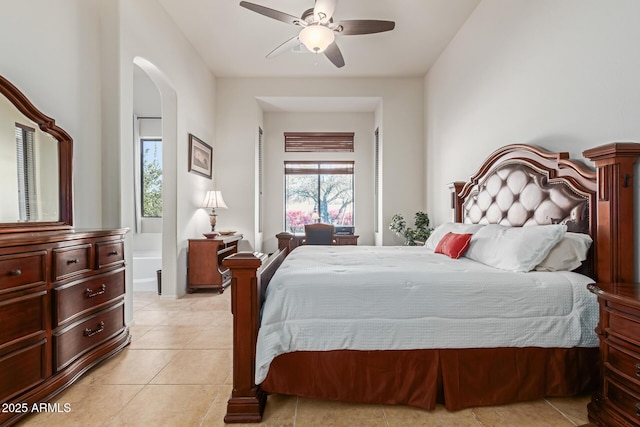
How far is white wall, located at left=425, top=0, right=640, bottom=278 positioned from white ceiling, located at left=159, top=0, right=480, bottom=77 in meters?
0.36

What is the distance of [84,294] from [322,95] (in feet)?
14.0

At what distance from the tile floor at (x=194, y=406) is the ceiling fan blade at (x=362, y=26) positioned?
2.92 m

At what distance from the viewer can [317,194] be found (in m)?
6.34

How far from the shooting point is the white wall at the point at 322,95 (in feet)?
17.2

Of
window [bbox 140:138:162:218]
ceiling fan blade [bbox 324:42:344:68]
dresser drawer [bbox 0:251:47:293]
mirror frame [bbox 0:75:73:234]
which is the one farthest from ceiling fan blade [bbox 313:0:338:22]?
window [bbox 140:138:162:218]

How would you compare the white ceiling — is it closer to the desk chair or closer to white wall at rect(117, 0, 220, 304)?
white wall at rect(117, 0, 220, 304)

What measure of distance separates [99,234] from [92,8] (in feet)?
6.22

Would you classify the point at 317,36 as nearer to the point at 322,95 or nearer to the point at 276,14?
the point at 276,14

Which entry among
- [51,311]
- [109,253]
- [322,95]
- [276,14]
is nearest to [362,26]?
[276,14]

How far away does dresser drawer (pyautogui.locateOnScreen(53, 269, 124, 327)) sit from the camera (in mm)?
1846

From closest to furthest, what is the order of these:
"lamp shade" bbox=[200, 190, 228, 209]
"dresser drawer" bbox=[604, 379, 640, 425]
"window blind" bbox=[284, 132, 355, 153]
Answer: "dresser drawer" bbox=[604, 379, 640, 425] → "lamp shade" bbox=[200, 190, 228, 209] → "window blind" bbox=[284, 132, 355, 153]

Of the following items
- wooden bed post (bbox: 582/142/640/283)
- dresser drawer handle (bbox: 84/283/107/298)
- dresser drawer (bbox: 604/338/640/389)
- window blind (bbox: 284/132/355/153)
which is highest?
window blind (bbox: 284/132/355/153)

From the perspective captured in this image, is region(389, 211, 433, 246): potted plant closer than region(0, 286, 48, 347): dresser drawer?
→ No

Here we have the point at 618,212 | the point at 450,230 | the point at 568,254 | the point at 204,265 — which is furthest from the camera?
the point at 204,265
